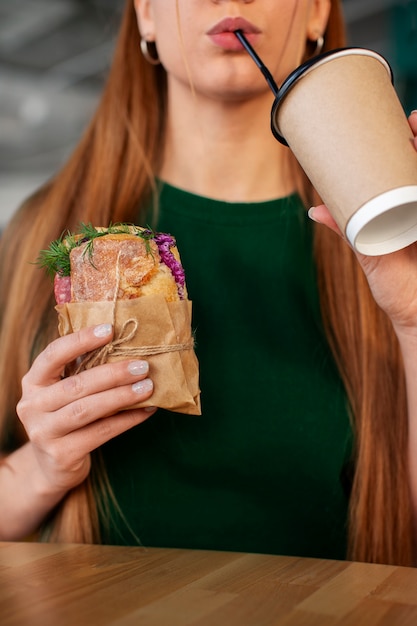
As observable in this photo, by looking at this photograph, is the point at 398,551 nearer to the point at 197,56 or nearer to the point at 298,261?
the point at 298,261

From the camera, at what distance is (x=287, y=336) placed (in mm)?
1396

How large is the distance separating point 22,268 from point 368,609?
37.1 inches

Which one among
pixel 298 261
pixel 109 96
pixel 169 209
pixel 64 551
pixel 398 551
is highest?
pixel 109 96

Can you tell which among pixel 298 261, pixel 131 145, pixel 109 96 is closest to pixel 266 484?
pixel 298 261

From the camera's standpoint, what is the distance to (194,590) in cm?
79

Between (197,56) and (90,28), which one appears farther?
(90,28)

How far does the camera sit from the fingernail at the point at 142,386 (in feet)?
3.26

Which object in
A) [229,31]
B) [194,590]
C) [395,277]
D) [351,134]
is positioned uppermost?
[229,31]

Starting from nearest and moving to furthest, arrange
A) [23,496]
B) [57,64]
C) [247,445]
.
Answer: [23,496]
[247,445]
[57,64]

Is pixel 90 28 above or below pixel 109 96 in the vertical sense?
above

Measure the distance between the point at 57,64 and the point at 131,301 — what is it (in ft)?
15.5

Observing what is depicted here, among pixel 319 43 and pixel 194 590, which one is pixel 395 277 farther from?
pixel 319 43

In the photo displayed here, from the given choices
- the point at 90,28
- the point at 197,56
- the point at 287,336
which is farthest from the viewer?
the point at 90,28

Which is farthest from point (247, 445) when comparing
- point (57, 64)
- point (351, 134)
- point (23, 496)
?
point (57, 64)
